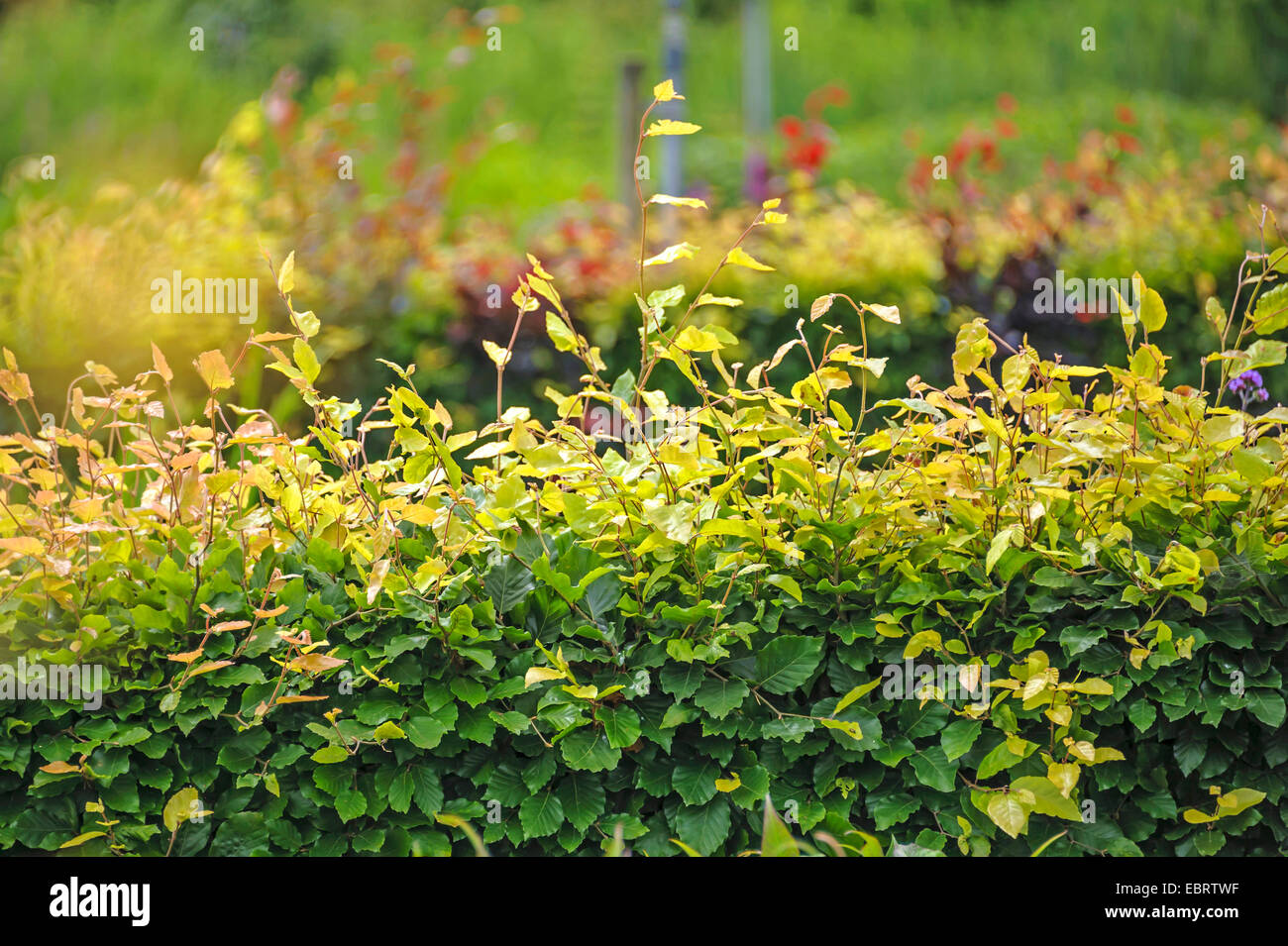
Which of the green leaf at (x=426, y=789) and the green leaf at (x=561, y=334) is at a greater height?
the green leaf at (x=561, y=334)

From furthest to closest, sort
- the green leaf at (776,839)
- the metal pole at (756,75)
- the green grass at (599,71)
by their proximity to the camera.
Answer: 1. the metal pole at (756,75)
2. the green grass at (599,71)
3. the green leaf at (776,839)

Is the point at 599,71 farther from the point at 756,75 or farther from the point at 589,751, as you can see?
the point at 589,751

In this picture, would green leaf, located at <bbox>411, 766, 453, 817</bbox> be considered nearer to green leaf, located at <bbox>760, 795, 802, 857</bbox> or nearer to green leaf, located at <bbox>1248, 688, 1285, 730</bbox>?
green leaf, located at <bbox>760, 795, 802, 857</bbox>

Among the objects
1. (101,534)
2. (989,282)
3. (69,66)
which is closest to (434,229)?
(989,282)

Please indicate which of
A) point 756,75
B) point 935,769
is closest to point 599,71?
point 756,75

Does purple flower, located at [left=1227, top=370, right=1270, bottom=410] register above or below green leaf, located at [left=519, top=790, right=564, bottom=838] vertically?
above

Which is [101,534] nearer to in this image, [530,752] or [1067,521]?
[530,752]

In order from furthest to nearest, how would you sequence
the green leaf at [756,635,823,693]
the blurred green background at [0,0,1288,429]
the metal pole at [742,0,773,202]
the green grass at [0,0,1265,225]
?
the metal pole at [742,0,773,202], the green grass at [0,0,1265,225], the blurred green background at [0,0,1288,429], the green leaf at [756,635,823,693]

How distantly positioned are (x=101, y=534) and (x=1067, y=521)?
1.89 metres

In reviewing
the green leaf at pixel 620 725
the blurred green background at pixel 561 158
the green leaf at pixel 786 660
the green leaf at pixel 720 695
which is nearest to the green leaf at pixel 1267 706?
the green leaf at pixel 786 660

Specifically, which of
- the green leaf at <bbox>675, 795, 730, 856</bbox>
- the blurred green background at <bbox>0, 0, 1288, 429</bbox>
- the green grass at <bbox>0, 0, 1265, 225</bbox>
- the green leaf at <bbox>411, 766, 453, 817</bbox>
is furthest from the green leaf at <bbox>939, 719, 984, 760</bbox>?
the green grass at <bbox>0, 0, 1265, 225</bbox>

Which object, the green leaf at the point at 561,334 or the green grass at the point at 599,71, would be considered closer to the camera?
the green leaf at the point at 561,334

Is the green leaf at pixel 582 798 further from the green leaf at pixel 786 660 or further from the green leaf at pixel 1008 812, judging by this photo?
the green leaf at pixel 1008 812

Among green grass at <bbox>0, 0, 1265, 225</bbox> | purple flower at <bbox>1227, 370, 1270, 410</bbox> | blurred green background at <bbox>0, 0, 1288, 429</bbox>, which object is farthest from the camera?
green grass at <bbox>0, 0, 1265, 225</bbox>
